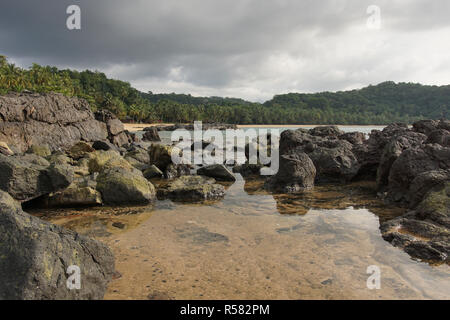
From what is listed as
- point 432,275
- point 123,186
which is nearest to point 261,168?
point 123,186

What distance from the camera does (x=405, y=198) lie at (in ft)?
29.7

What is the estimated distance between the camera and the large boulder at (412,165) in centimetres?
928

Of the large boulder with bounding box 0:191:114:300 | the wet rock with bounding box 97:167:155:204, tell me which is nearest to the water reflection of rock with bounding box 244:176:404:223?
the wet rock with bounding box 97:167:155:204

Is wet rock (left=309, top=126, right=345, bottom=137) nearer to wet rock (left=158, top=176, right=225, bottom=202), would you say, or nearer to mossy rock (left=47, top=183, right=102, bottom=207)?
wet rock (left=158, top=176, right=225, bottom=202)

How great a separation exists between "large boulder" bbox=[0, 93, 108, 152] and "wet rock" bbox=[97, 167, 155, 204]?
38.2 ft

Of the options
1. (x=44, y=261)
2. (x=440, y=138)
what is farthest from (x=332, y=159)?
(x=44, y=261)

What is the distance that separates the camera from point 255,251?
5965 millimetres

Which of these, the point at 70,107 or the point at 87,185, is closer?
the point at 87,185
